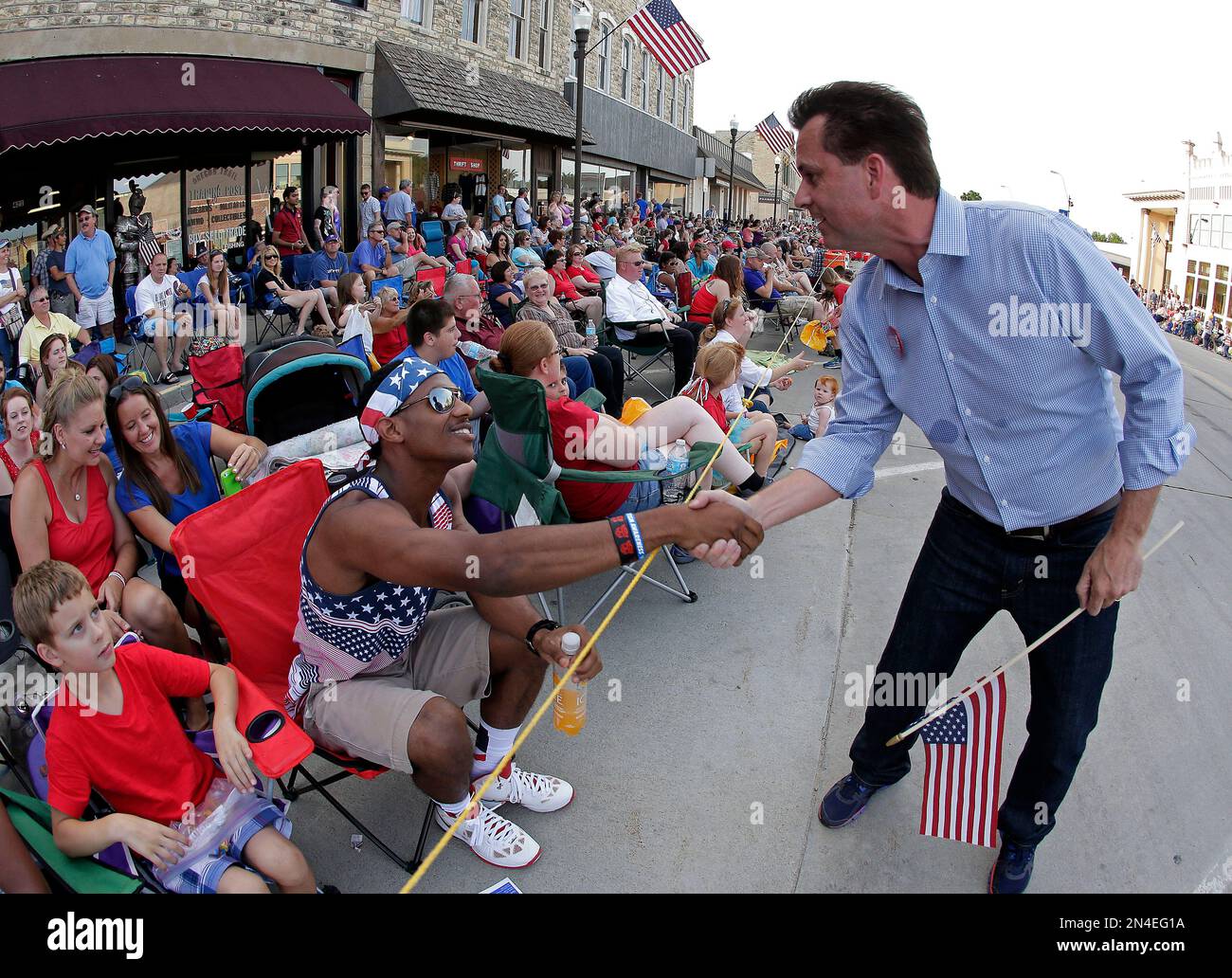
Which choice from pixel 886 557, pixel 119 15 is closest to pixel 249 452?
pixel 886 557

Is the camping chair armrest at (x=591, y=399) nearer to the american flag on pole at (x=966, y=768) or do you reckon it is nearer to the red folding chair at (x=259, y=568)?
the red folding chair at (x=259, y=568)

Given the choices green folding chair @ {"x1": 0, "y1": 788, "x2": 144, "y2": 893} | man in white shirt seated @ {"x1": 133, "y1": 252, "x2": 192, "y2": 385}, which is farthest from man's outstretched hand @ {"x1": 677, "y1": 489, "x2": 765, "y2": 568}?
man in white shirt seated @ {"x1": 133, "y1": 252, "x2": 192, "y2": 385}

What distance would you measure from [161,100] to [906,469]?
10454mm

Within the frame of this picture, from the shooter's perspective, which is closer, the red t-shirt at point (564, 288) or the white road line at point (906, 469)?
the white road line at point (906, 469)

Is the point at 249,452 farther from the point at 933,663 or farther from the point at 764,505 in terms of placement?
the point at 933,663

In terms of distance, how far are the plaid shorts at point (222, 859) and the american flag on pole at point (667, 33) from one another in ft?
64.5

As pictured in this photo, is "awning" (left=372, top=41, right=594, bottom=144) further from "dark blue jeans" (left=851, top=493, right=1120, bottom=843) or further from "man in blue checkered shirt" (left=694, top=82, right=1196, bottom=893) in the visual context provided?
"dark blue jeans" (left=851, top=493, right=1120, bottom=843)

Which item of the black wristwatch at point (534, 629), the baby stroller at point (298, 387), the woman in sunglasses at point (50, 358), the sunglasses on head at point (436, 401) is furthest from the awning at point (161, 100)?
the black wristwatch at point (534, 629)

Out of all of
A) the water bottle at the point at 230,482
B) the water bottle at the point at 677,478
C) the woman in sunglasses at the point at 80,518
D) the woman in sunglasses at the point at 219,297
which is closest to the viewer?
Answer: the woman in sunglasses at the point at 80,518

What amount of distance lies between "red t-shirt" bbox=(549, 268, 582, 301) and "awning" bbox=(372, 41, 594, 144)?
283 inches

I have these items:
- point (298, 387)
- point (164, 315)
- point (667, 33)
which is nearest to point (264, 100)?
point (164, 315)

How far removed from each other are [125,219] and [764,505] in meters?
12.3

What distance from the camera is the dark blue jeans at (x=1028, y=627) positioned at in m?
2.67
